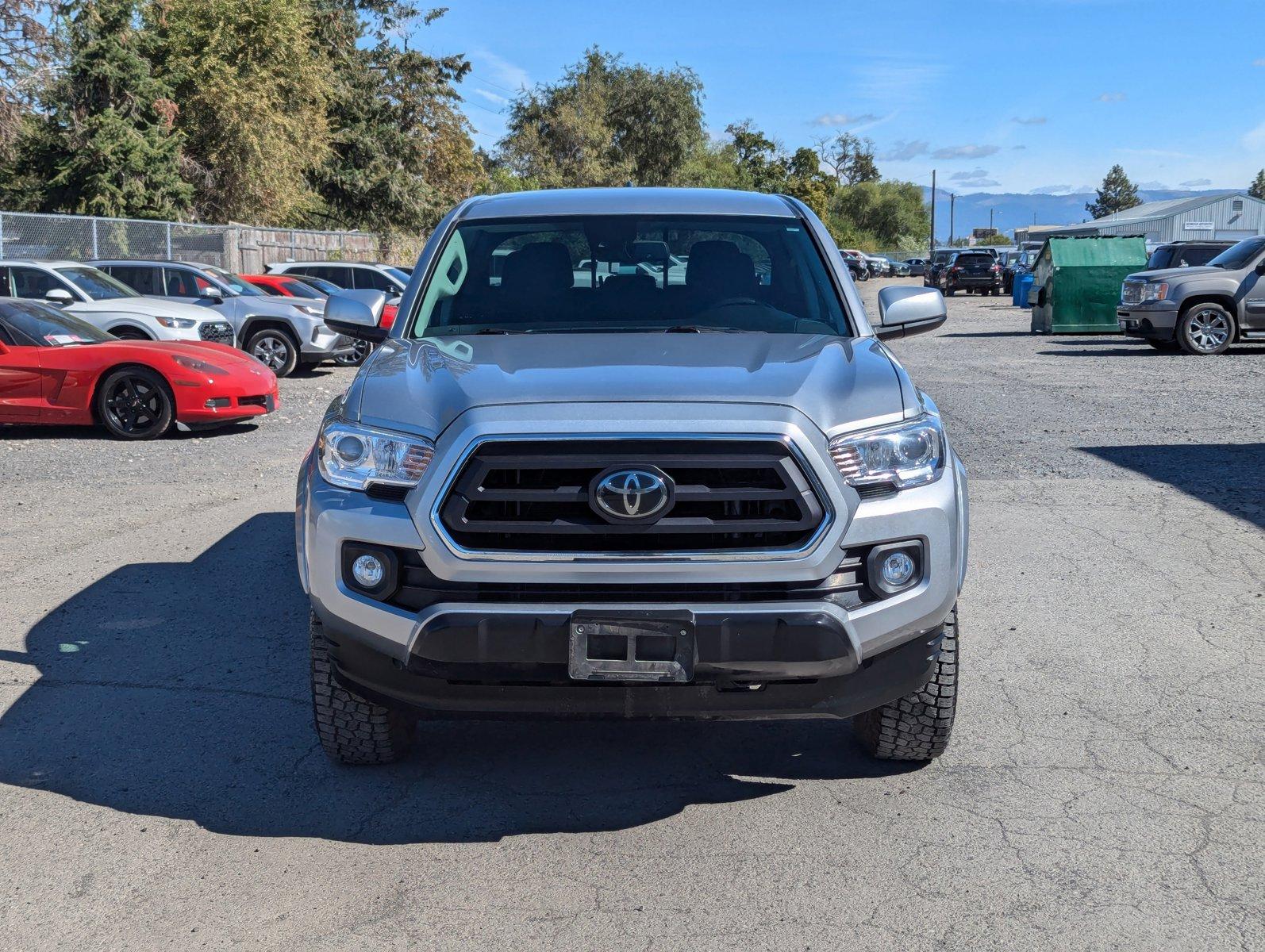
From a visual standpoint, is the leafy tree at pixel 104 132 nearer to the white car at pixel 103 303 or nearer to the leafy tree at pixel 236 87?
the leafy tree at pixel 236 87

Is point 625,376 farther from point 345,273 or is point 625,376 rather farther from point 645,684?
point 345,273

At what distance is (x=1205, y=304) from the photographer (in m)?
21.3

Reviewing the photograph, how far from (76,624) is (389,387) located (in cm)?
289

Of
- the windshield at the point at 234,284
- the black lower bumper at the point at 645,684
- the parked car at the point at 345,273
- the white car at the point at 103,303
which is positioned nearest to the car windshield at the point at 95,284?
the white car at the point at 103,303

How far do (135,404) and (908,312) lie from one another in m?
9.24

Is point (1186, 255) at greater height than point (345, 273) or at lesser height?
greater

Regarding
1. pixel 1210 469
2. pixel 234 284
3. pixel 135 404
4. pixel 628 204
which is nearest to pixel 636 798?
pixel 628 204

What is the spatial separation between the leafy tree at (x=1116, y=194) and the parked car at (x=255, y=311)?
184066 mm

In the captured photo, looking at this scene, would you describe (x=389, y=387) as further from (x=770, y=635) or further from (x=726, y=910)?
Answer: (x=726, y=910)

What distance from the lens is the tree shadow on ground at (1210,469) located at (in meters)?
8.97

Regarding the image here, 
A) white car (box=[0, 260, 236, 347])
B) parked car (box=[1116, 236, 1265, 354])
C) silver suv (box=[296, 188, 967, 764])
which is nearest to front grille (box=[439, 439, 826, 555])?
silver suv (box=[296, 188, 967, 764])

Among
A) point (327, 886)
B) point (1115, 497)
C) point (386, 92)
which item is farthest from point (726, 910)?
point (386, 92)

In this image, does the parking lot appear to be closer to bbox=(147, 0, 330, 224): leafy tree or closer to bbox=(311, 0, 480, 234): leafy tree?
bbox=(147, 0, 330, 224): leafy tree

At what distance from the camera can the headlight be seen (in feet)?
41.0
